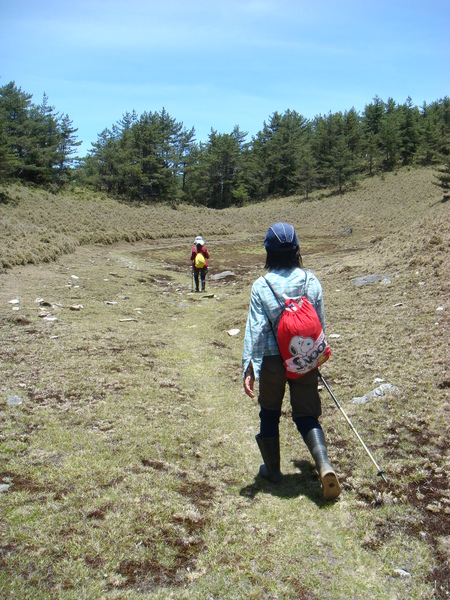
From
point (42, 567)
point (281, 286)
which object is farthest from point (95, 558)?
point (281, 286)

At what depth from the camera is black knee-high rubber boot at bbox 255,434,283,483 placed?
151 inches

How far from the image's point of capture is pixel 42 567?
265cm

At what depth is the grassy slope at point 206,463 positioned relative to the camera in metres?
2.77

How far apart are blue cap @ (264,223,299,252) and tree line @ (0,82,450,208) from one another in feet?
178

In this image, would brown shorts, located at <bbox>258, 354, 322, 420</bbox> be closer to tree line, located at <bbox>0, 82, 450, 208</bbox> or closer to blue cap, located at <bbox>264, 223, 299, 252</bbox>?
blue cap, located at <bbox>264, 223, 299, 252</bbox>

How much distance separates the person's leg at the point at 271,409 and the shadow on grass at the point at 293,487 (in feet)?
0.23

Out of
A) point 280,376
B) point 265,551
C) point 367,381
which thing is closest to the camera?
point 265,551

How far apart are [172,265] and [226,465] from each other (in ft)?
59.1

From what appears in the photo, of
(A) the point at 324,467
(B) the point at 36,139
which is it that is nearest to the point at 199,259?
(A) the point at 324,467

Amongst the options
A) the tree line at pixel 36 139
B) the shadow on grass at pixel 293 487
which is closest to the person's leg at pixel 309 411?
the shadow on grass at pixel 293 487

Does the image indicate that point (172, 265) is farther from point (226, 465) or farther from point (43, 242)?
point (226, 465)

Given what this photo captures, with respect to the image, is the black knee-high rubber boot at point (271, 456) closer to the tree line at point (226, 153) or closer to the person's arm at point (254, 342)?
the person's arm at point (254, 342)

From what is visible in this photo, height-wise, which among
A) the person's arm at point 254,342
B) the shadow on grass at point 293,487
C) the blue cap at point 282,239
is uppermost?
the blue cap at point 282,239

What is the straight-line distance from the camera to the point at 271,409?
3.68 metres
